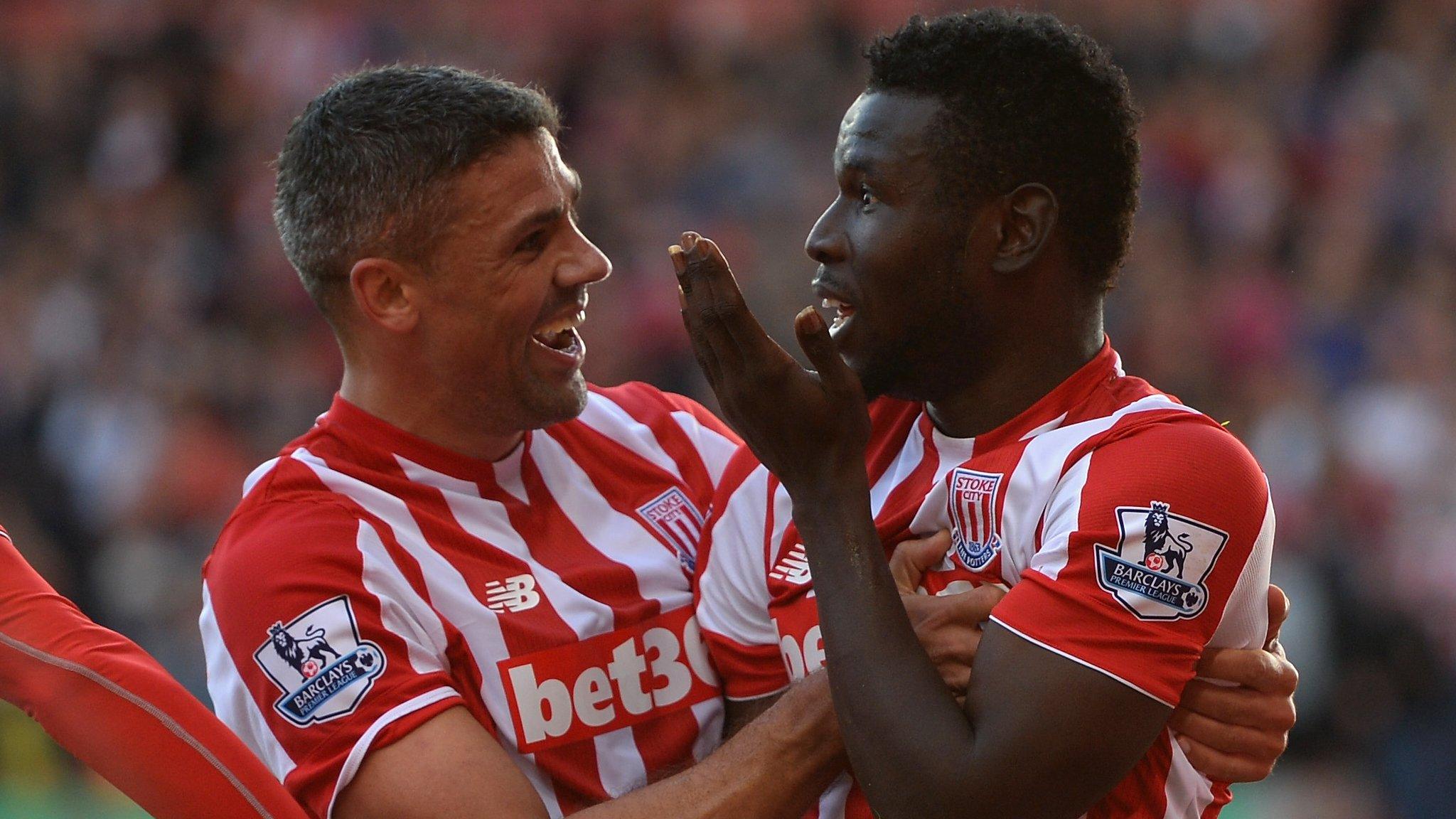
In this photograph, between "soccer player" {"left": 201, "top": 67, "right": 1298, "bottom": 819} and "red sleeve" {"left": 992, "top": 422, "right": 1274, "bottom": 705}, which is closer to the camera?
"red sleeve" {"left": 992, "top": 422, "right": 1274, "bottom": 705}

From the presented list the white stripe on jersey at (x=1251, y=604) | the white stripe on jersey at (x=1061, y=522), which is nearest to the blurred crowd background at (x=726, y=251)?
the white stripe on jersey at (x=1251, y=604)

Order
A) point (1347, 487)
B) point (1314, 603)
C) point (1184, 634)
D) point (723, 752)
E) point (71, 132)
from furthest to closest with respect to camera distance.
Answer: point (71, 132) < point (1347, 487) < point (1314, 603) < point (723, 752) < point (1184, 634)

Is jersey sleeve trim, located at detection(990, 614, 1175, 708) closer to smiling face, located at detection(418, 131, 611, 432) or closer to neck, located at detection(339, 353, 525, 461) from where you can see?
smiling face, located at detection(418, 131, 611, 432)

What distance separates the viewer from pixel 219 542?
275cm

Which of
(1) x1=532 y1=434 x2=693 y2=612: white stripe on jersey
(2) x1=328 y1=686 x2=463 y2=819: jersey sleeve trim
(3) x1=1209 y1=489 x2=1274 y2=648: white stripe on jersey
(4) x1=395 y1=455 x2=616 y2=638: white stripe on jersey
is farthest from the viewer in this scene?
(1) x1=532 y1=434 x2=693 y2=612: white stripe on jersey

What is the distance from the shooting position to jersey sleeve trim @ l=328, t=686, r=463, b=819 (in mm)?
2475

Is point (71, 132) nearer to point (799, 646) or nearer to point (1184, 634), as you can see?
point (799, 646)

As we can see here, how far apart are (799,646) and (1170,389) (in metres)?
4.90

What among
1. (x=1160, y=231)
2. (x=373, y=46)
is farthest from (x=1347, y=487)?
(x=373, y=46)

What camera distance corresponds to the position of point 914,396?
258 centimetres

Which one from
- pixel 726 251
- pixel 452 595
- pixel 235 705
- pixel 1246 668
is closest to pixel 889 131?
pixel 1246 668

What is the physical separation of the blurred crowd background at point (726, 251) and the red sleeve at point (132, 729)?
4.33 m

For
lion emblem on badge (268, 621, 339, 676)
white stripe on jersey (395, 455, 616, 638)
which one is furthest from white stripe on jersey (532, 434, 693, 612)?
lion emblem on badge (268, 621, 339, 676)

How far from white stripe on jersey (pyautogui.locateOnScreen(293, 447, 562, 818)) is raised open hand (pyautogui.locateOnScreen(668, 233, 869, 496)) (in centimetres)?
66
